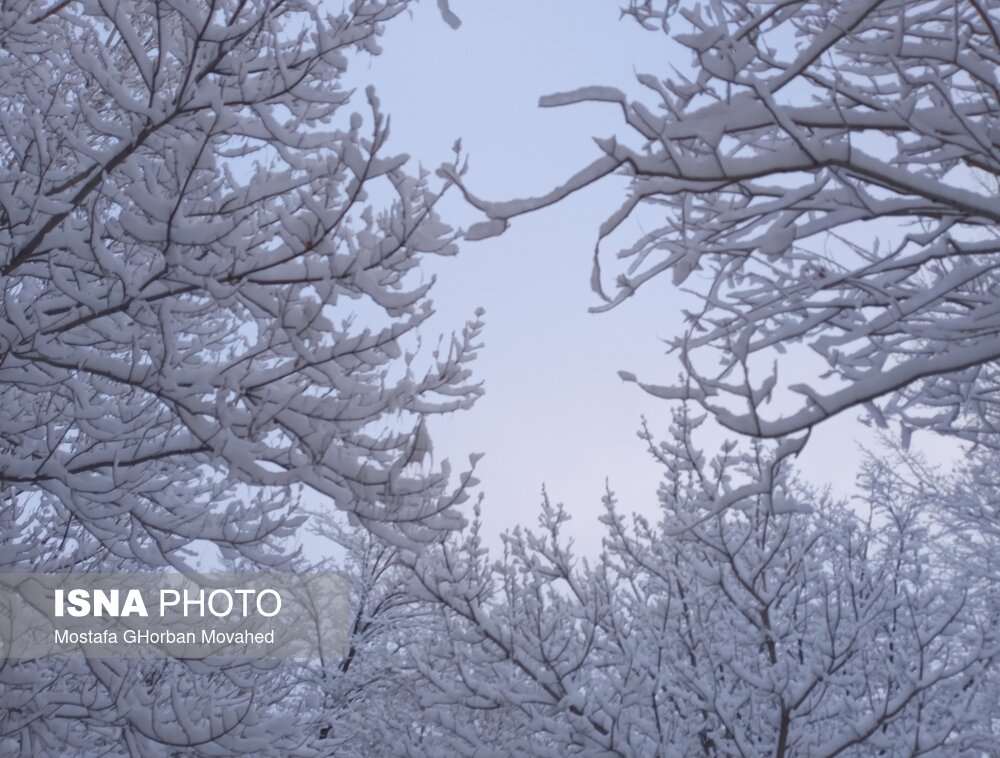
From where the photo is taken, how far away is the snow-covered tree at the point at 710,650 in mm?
5168

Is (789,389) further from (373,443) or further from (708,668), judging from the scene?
(708,668)

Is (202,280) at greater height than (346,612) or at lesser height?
lesser

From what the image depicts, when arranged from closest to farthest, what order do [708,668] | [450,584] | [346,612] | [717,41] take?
[717,41]
[450,584]
[708,668]
[346,612]

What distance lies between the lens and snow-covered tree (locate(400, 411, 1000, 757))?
17.0 ft

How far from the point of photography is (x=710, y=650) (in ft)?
18.9

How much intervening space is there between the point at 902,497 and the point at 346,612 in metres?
7.63

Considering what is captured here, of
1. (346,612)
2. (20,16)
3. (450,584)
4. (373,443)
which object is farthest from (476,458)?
(346,612)

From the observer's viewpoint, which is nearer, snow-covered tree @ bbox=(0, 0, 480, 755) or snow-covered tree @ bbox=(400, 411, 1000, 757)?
snow-covered tree @ bbox=(0, 0, 480, 755)

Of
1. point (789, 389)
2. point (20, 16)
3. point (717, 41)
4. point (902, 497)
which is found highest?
point (20, 16)

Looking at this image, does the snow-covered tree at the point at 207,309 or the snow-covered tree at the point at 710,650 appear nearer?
the snow-covered tree at the point at 207,309

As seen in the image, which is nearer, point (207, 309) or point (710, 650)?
point (207, 309)

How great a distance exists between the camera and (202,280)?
288 cm

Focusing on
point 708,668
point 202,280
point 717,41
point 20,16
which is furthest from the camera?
point 708,668

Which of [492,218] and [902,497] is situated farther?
[902,497]
